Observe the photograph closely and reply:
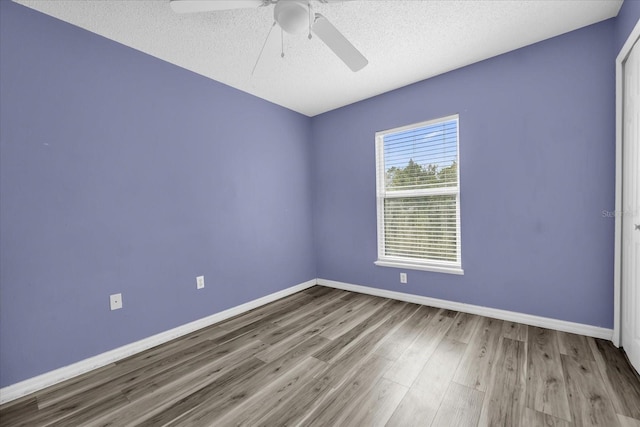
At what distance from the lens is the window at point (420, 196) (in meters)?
2.91

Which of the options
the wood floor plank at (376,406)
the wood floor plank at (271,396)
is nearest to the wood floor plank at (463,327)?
the wood floor plank at (376,406)

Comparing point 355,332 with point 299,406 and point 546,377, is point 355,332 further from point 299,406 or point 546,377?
point 546,377

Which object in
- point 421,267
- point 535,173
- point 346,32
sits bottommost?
point 421,267

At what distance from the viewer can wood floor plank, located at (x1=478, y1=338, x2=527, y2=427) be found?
4.66 feet

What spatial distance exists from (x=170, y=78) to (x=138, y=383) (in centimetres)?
251

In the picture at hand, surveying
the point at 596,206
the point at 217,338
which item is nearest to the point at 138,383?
the point at 217,338

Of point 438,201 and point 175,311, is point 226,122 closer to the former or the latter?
point 175,311

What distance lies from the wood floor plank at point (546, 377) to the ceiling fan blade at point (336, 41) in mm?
2337

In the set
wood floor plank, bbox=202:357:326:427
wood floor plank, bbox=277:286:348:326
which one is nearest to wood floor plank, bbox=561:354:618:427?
wood floor plank, bbox=202:357:326:427

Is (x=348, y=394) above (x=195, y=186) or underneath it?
underneath

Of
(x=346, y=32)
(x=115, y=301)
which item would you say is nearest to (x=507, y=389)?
(x=346, y=32)

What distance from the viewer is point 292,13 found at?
1.48 m

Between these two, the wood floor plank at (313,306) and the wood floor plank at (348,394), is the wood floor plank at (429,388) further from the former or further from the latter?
the wood floor plank at (313,306)

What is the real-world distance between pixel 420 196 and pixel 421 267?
0.81 metres
